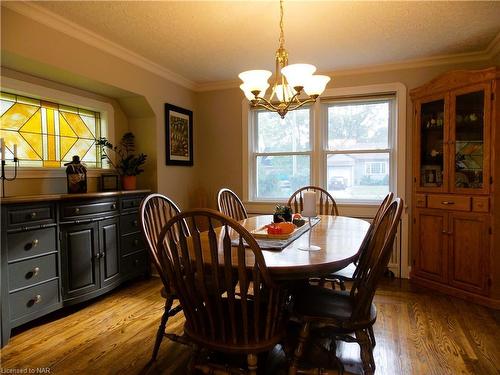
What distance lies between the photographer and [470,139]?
2.86 meters

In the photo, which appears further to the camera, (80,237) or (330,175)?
(330,175)

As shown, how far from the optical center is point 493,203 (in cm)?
265

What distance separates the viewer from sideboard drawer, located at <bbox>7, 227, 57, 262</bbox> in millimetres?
2148

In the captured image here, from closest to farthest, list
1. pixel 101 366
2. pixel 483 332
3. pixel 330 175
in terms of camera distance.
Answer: pixel 101 366 → pixel 483 332 → pixel 330 175

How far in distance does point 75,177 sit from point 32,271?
862 mm

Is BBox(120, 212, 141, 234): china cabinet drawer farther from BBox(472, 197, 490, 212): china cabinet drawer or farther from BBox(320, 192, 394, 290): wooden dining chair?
BBox(472, 197, 490, 212): china cabinet drawer

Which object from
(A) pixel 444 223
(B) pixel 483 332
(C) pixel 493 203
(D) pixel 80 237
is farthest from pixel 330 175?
(D) pixel 80 237

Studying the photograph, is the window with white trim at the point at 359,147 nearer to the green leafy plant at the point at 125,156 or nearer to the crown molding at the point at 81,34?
the crown molding at the point at 81,34

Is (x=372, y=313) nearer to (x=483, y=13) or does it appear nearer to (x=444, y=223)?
(x=444, y=223)

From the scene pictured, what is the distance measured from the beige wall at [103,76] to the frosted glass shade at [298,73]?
1763 millimetres

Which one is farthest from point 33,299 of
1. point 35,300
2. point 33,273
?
point 33,273

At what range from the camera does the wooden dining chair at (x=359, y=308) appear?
1415 millimetres

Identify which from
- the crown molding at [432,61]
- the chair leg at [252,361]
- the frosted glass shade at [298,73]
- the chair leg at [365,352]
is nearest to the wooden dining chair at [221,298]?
the chair leg at [252,361]

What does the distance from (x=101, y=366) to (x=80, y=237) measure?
1.09 meters
